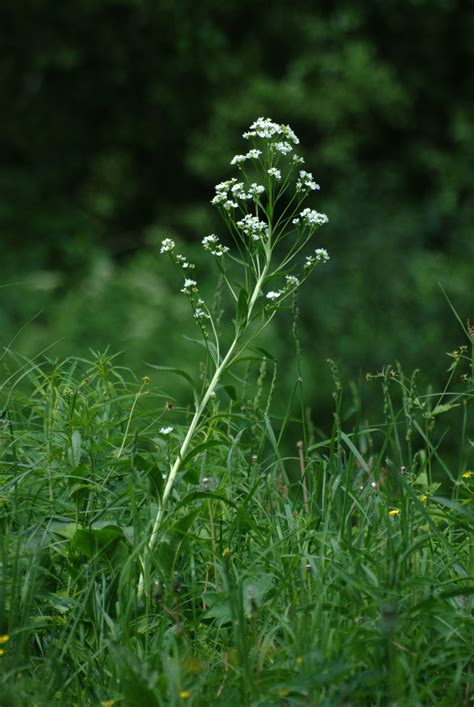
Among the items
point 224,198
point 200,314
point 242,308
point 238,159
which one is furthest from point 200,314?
point 238,159

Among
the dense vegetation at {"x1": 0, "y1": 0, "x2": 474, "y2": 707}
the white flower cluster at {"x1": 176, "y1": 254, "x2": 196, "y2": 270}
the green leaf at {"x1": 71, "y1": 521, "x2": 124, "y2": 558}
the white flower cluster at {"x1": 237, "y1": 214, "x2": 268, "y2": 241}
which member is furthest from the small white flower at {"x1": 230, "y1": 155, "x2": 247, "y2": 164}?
the green leaf at {"x1": 71, "y1": 521, "x2": 124, "y2": 558}

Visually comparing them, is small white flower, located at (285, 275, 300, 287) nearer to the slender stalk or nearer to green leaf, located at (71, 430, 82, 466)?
the slender stalk

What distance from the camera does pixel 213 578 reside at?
2.85 m

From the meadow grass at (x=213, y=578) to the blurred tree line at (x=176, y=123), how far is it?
7971mm

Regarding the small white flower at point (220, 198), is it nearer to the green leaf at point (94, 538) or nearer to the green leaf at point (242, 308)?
the green leaf at point (242, 308)

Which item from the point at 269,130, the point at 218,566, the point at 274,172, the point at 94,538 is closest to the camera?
the point at 218,566

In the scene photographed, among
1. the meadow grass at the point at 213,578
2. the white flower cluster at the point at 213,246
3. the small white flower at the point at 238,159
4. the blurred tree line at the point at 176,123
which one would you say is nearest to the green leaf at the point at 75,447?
the meadow grass at the point at 213,578

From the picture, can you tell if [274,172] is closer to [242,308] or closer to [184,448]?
[242,308]

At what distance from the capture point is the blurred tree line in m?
11.9

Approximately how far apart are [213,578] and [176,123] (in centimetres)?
1124

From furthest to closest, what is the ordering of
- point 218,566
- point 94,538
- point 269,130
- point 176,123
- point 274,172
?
point 176,123 < point 269,130 < point 274,172 < point 94,538 < point 218,566

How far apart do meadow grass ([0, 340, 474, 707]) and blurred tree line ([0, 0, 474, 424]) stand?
797 centimetres

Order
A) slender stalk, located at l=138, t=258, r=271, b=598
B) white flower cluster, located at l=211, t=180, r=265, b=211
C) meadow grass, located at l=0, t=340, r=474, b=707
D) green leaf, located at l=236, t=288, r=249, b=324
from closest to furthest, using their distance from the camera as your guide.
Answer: meadow grass, located at l=0, t=340, r=474, b=707
slender stalk, located at l=138, t=258, r=271, b=598
green leaf, located at l=236, t=288, r=249, b=324
white flower cluster, located at l=211, t=180, r=265, b=211

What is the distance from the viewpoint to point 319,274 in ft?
32.4
